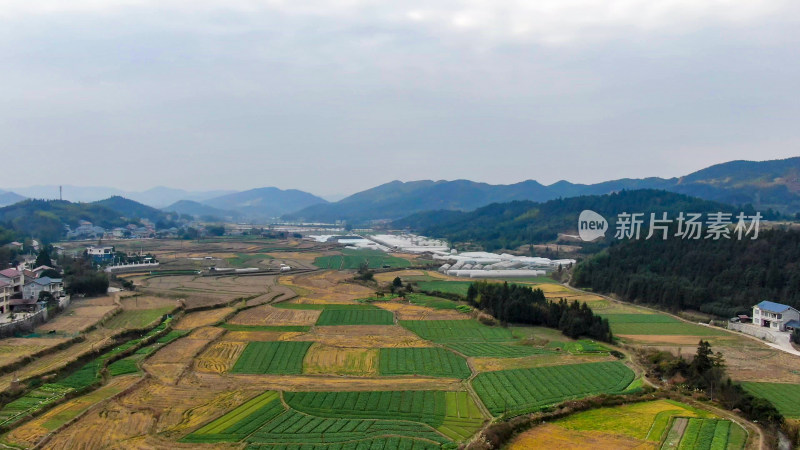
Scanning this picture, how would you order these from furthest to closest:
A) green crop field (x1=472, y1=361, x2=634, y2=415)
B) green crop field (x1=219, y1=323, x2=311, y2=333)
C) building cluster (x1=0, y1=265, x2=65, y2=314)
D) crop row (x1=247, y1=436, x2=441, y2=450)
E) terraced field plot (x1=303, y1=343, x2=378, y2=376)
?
green crop field (x1=219, y1=323, x2=311, y2=333)
building cluster (x1=0, y1=265, x2=65, y2=314)
terraced field plot (x1=303, y1=343, x2=378, y2=376)
green crop field (x1=472, y1=361, x2=634, y2=415)
crop row (x1=247, y1=436, x2=441, y2=450)

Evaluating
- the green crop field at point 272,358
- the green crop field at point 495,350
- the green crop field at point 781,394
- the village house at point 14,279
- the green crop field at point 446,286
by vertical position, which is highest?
the village house at point 14,279

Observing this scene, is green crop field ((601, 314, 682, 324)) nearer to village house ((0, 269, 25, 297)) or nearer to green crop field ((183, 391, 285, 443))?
green crop field ((183, 391, 285, 443))

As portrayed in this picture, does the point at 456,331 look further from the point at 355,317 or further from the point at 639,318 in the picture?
the point at 639,318

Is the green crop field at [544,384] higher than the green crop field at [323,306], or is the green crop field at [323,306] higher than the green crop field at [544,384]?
the green crop field at [323,306]

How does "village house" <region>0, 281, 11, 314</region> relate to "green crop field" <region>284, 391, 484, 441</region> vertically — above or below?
above

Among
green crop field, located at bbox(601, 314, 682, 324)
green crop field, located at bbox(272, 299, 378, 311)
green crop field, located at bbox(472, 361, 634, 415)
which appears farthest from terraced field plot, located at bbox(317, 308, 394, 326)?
green crop field, located at bbox(601, 314, 682, 324)

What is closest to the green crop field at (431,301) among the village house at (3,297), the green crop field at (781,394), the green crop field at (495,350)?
the green crop field at (495,350)

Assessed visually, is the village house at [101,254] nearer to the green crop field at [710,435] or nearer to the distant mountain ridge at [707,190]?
the green crop field at [710,435]
